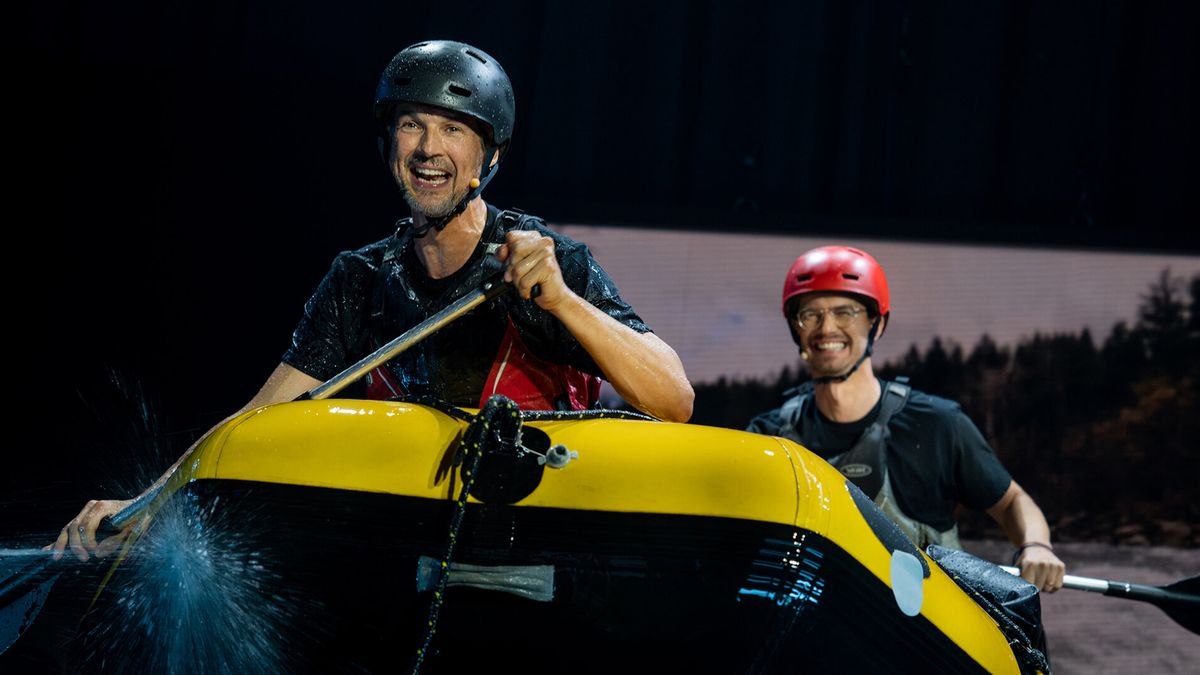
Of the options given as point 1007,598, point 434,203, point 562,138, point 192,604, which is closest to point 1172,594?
point 1007,598

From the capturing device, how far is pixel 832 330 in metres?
3.71

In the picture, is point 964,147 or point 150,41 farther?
point 964,147

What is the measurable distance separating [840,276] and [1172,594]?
1.43 m

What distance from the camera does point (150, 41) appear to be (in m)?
4.37

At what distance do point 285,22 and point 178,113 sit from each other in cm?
63

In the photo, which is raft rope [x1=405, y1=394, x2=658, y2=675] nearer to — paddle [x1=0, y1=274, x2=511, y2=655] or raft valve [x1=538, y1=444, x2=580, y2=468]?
raft valve [x1=538, y1=444, x2=580, y2=468]

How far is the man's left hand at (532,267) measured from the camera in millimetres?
1783

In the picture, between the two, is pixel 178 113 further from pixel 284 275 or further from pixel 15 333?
pixel 15 333

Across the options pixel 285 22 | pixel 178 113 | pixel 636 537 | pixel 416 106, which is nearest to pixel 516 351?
pixel 416 106

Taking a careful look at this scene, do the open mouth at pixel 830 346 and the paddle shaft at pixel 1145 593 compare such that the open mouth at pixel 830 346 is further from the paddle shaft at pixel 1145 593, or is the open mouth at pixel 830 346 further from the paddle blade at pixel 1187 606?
the paddle blade at pixel 1187 606

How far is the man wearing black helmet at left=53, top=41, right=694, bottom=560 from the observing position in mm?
2043

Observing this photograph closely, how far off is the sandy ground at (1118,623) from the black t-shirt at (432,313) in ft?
11.0

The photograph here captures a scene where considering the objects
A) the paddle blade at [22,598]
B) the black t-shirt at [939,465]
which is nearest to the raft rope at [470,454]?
the paddle blade at [22,598]

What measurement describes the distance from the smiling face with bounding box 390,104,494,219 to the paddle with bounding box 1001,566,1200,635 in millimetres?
2311
